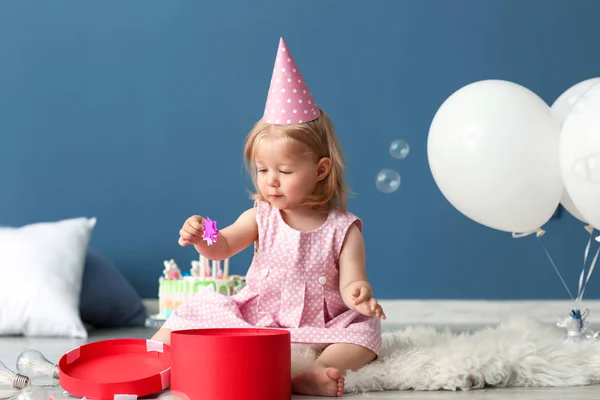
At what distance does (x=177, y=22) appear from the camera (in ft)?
9.71

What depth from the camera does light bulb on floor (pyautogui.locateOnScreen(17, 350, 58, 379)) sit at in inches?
59.4

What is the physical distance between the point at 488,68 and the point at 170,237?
1.25 m

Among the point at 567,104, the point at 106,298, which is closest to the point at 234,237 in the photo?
the point at 567,104

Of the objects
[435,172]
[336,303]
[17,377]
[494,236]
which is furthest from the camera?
[494,236]

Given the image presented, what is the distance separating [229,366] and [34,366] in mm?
469

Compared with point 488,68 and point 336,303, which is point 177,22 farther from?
point 336,303

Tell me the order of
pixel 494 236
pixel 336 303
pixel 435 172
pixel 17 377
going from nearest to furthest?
1. pixel 17 377
2. pixel 336 303
3. pixel 435 172
4. pixel 494 236

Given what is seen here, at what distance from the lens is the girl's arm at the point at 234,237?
65.9 inches

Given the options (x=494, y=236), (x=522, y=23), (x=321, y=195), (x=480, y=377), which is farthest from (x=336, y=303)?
(x=522, y=23)

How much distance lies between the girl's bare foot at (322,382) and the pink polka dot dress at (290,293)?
8.7 inches

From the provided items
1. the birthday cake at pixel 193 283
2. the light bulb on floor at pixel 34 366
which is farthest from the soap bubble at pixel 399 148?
the light bulb on floor at pixel 34 366

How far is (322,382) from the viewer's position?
1392 millimetres

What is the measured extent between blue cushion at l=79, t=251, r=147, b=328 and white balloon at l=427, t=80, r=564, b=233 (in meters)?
1.27

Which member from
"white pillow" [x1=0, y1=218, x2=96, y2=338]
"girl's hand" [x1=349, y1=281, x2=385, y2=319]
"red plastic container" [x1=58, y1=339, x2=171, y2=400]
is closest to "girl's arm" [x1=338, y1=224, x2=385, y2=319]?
"girl's hand" [x1=349, y1=281, x2=385, y2=319]
